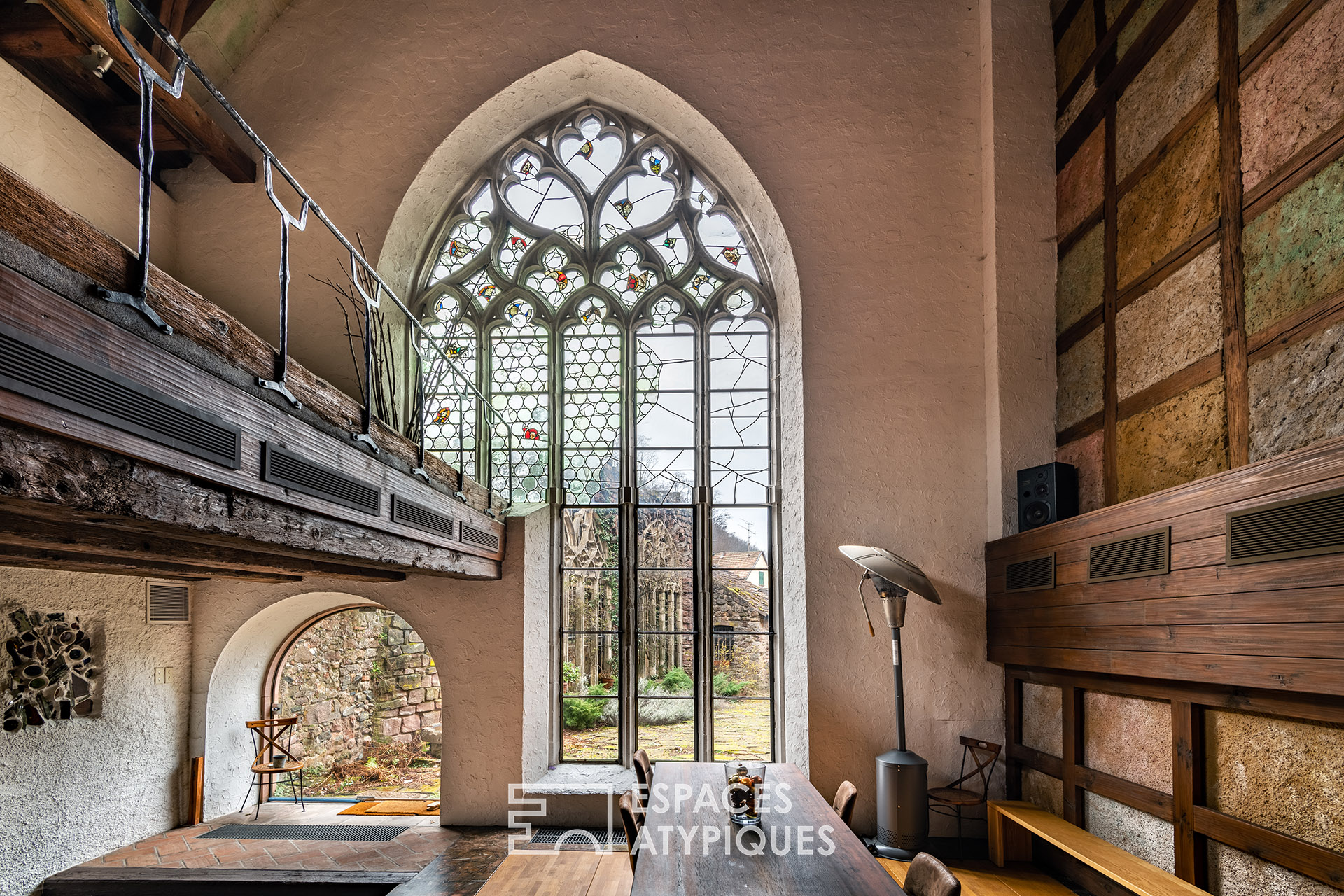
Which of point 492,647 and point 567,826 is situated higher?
point 492,647

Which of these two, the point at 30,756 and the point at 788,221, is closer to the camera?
the point at 30,756

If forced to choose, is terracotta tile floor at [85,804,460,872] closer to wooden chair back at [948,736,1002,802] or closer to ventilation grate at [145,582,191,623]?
ventilation grate at [145,582,191,623]

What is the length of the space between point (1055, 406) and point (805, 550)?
1961 millimetres

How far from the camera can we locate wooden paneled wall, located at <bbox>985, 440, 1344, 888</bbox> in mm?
2789

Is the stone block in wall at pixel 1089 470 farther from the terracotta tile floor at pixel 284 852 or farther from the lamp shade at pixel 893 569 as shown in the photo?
the terracotta tile floor at pixel 284 852

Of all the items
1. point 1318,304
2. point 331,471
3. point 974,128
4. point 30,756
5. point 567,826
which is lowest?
point 567,826

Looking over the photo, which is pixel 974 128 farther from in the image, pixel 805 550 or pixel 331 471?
pixel 331 471

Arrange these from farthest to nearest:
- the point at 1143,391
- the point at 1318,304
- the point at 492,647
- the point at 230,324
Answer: the point at 492,647
the point at 1143,391
the point at 1318,304
the point at 230,324

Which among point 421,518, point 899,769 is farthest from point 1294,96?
point 421,518

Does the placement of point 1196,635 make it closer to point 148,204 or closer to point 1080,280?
point 1080,280

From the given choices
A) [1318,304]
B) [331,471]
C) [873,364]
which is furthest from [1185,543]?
[331,471]

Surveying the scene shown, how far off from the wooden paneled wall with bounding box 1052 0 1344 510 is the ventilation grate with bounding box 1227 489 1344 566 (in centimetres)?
52

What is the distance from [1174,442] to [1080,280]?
5.29ft

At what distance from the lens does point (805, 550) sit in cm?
590
